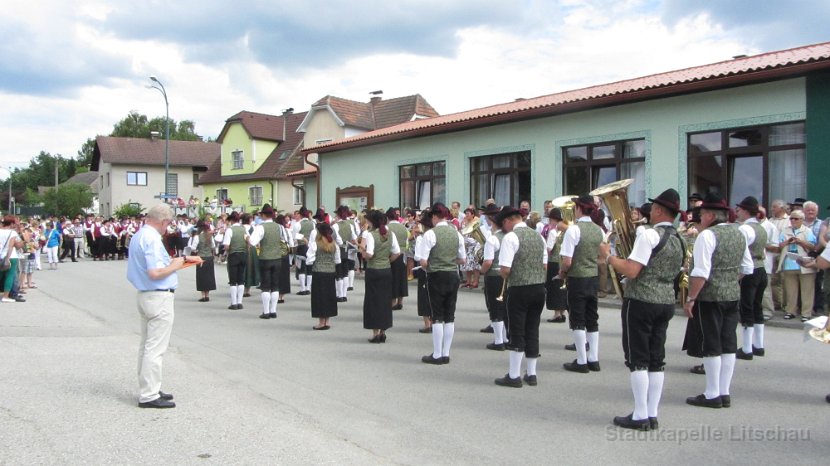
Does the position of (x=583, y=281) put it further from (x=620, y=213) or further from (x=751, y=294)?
(x=751, y=294)

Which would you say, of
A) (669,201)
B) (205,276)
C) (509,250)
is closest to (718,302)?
(669,201)

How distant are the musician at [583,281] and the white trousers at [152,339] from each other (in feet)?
14.3

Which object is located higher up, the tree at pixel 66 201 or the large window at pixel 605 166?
the tree at pixel 66 201

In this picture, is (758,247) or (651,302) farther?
(758,247)

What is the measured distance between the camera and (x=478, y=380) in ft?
22.9

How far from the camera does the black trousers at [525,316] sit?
651 centimetres

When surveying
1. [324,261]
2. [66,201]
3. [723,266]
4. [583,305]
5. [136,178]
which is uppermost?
[136,178]

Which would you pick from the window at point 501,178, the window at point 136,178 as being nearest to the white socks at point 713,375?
the window at point 501,178

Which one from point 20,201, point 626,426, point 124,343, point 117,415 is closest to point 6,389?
point 117,415

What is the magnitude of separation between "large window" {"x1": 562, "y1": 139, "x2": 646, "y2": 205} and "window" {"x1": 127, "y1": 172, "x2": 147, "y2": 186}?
48.0 m

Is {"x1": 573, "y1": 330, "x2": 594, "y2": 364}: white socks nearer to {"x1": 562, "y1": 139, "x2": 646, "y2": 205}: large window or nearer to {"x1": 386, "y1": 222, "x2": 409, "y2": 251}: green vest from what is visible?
{"x1": 386, "y1": 222, "x2": 409, "y2": 251}: green vest

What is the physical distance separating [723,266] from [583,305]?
6.05 feet

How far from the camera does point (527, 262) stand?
21.6 feet

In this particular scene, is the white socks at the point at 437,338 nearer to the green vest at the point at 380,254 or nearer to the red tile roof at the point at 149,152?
the green vest at the point at 380,254
